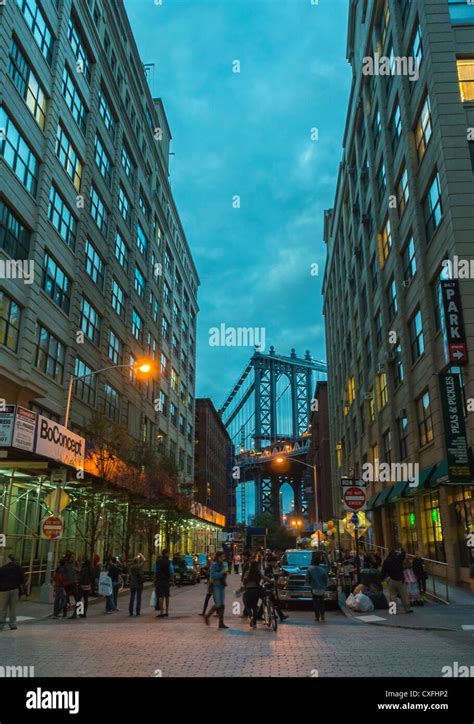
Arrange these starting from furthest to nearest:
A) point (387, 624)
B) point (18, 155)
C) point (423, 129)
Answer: point (423, 129) → point (18, 155) → point (387, 624)

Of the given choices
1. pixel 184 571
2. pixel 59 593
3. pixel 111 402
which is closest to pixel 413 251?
pixel 111 402

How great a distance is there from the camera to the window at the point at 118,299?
145 ft

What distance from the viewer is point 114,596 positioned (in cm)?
2181

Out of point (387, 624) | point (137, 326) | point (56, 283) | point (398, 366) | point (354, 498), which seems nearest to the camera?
point (387, 624)

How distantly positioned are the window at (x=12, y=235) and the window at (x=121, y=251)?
16.7m

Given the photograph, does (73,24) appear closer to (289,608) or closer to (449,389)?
(449,389)

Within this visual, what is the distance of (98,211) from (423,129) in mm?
21374

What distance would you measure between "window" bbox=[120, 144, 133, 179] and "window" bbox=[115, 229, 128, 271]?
5.90 m

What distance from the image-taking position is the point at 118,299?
1795 inches

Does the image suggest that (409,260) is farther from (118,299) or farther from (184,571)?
(184,571)

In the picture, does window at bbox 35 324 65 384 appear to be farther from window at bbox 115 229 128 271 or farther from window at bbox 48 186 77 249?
window at bbox 115 229 128 271

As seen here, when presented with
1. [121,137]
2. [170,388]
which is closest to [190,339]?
[170,388]

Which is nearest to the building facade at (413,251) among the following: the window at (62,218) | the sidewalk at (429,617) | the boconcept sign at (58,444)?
the sidewalk at (429,617)
